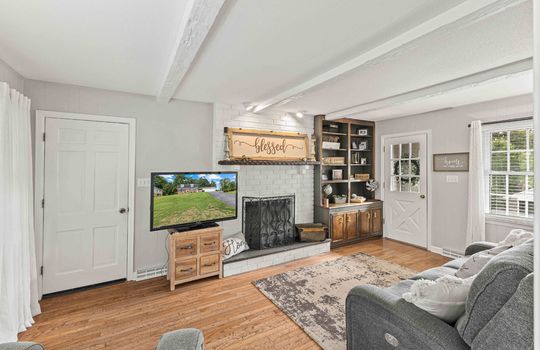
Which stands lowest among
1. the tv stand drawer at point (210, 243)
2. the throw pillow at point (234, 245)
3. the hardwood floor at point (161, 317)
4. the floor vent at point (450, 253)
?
the hardwood floor at point (161, 317)

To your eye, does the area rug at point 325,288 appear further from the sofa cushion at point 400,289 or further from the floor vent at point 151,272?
the floor vent at point 151,272

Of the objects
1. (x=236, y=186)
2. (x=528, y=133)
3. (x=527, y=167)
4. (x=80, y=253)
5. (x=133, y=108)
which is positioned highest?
(x=133, y=108)

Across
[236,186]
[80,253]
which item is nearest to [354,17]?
[236,186]

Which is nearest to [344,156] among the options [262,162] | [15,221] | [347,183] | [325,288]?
[347,183]

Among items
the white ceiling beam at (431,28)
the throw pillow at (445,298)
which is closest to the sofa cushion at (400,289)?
Answer: the throw pillow at (445,298)

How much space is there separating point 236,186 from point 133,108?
173 centimetres

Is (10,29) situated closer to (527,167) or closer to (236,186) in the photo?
(236,186)

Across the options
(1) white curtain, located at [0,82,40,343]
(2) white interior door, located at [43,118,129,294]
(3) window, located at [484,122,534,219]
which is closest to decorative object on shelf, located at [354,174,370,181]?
(3) window, located at [484,122,534,219]

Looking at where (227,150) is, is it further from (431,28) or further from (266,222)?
(431,28)

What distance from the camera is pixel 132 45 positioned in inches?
78.7

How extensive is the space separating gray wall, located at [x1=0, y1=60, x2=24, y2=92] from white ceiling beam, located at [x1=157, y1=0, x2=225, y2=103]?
1468 millimetres

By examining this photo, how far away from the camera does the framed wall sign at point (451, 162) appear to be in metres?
3.91

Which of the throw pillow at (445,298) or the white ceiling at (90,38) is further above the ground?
the white ceiling at (90,38)

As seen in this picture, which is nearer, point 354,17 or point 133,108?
point 354,17
